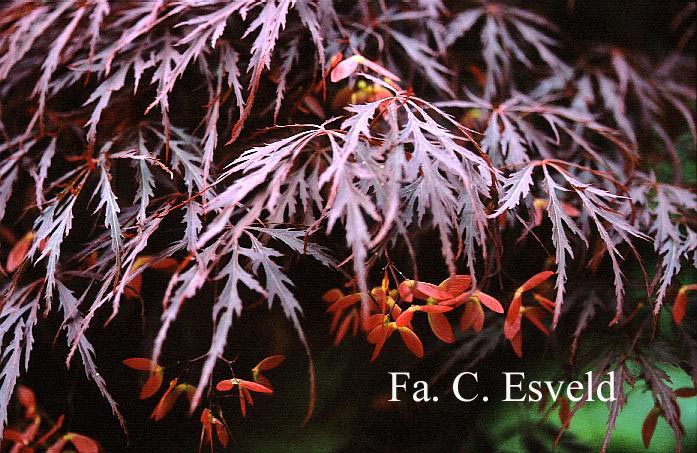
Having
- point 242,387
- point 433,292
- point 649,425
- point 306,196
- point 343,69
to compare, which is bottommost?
point 649,425

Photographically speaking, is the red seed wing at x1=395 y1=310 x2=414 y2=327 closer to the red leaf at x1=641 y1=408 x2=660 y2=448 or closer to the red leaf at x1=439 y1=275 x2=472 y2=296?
the red leaf at x1=439 y1=275 x2=472 y2=296

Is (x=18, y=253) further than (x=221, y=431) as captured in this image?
Yes

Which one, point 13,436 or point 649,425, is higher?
point 13,436

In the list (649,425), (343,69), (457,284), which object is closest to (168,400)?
(457,284)

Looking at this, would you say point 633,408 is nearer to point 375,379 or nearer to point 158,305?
point 375,379

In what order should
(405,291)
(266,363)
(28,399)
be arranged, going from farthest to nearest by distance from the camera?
1. (28,399)
2. (266,363)
3. (405,291)

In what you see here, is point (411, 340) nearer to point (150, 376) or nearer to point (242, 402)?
point (242, 402)

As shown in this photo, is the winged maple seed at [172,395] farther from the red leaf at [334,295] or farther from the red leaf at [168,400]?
the red leaf at [334,295]
